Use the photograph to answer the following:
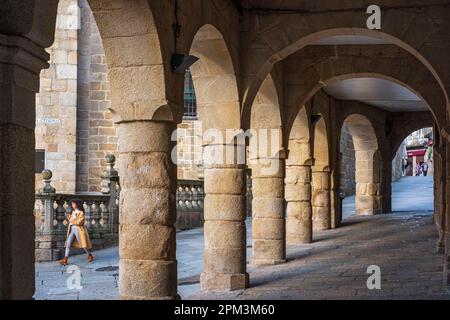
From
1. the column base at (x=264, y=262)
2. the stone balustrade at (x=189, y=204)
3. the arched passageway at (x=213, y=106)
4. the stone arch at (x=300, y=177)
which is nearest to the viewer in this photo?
the arched passageway at (x=213, y=106)

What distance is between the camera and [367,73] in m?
11.4

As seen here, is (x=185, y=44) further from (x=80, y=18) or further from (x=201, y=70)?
(x=80, y=18)

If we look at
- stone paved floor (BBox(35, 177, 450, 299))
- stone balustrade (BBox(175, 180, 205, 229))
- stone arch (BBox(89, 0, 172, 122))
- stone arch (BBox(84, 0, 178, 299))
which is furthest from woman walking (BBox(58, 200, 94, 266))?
stone arch (BBox(89, 0, 172, 122))

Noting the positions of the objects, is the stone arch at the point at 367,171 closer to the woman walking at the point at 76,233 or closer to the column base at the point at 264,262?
the column base at the point at 264,262

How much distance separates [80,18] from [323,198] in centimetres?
750

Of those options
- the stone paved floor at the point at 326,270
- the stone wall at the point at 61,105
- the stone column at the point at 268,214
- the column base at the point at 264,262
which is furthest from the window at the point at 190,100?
the column base at the point at 264,262

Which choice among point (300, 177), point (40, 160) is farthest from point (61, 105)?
point (300, 177)

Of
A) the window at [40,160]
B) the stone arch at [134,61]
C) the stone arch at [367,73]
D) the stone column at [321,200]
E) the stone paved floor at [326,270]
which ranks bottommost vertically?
the stone paved floor at [326,270]

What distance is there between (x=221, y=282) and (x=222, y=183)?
1.12 m

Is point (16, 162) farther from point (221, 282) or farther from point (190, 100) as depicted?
point (190, 100)

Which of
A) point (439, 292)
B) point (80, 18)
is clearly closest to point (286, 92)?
point (439, 292)

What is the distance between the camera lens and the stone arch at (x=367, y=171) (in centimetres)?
1850

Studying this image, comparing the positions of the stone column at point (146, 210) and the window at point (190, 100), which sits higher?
the window at point (190, 100)

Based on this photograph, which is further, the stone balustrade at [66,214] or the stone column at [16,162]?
the stone balustrade at [66,214]
